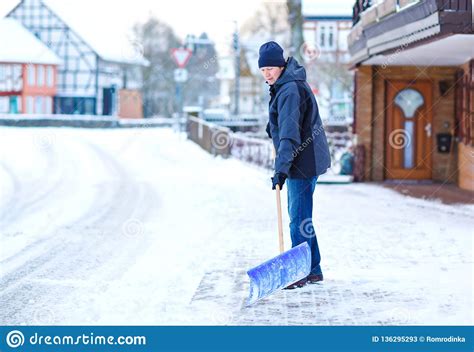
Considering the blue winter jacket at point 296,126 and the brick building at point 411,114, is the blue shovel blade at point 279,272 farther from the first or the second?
the brick building at point 411,114

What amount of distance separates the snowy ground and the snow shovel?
0.13m

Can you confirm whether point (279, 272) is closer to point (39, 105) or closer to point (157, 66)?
point (39, 105)

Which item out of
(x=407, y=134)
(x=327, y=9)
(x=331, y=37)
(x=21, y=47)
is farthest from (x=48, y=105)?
(x=407, y=134)

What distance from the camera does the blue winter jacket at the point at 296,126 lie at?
21.1 ft

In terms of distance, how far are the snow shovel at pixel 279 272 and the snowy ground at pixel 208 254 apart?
0.43 ft

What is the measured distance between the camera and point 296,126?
644cm

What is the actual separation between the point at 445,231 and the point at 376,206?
291 cm

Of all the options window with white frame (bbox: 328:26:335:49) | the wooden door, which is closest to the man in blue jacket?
the wooden door

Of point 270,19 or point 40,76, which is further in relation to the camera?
point 40,76

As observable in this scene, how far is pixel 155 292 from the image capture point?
674 cm

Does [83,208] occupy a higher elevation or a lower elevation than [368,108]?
lower

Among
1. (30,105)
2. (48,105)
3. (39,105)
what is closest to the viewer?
(30,105)
